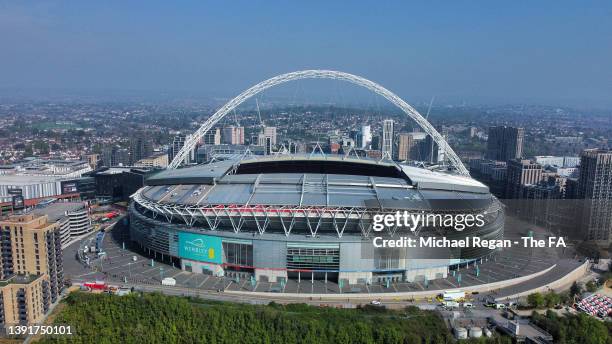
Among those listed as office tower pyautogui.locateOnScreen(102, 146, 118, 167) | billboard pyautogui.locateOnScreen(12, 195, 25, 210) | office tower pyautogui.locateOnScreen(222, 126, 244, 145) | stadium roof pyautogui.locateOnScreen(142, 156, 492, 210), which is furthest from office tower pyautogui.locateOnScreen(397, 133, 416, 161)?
billboard pyautogui.locateOnScreen(12, 195, 25, 210)

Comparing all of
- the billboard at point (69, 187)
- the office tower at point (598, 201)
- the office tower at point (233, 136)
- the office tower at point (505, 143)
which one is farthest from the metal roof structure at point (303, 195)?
the office tower at point (233, 136)

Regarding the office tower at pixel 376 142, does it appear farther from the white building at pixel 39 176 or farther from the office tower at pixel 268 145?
the white building at pixel 39 176

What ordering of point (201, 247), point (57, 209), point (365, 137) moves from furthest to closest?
point (365, 137)
point (57, 209)
point (201, 247)

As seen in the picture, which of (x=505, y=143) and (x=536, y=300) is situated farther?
(x=505, y=143)

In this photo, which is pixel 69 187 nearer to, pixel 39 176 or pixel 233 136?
pixel 39 176

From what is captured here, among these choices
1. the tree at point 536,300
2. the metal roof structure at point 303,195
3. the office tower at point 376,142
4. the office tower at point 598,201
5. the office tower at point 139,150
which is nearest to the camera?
the tree at point 536,300

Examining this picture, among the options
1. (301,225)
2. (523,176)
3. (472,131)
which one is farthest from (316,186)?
(472,131)

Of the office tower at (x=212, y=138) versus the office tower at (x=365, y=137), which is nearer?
the office tower at (x=212, y=138)
